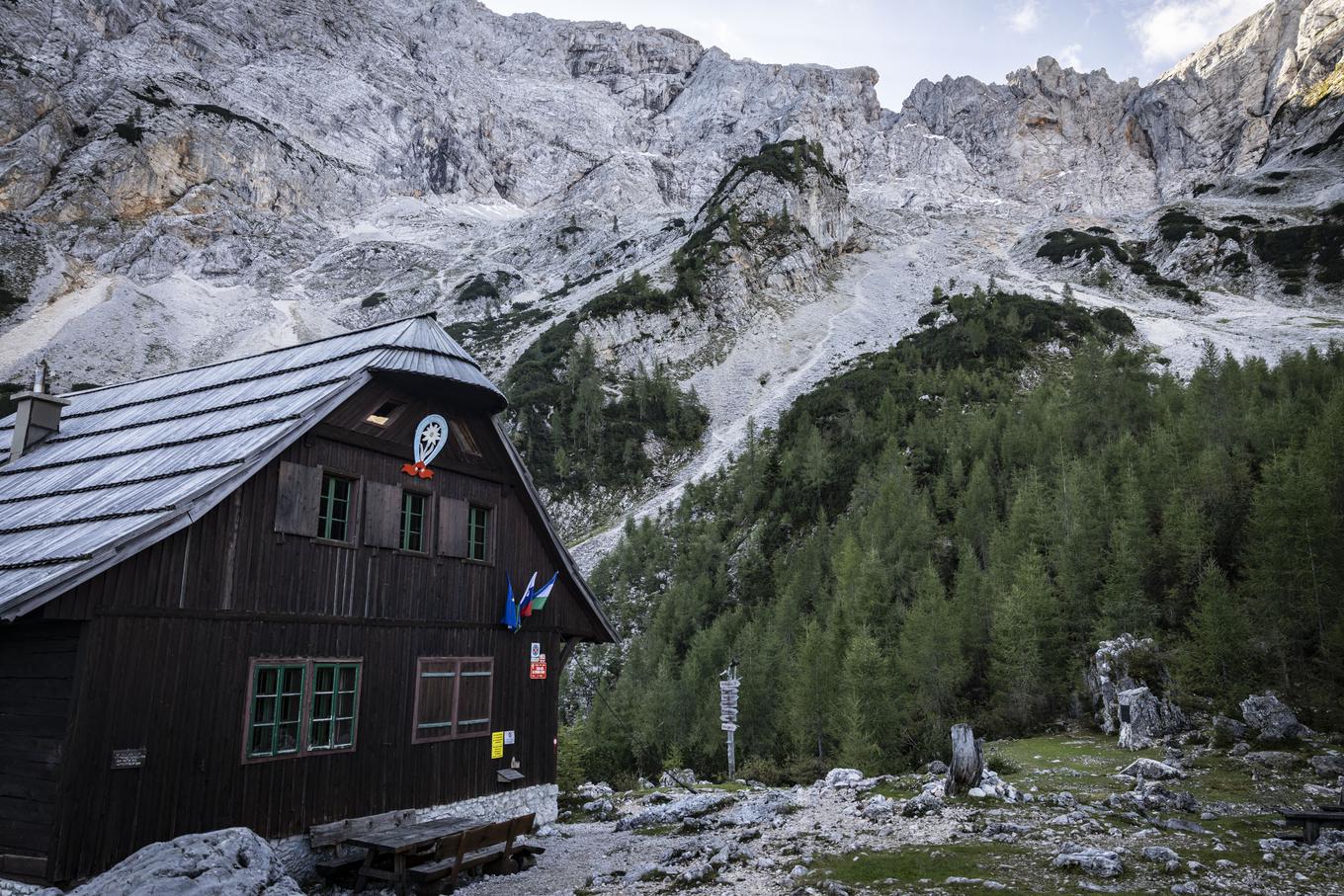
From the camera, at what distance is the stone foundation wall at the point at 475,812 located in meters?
12.7

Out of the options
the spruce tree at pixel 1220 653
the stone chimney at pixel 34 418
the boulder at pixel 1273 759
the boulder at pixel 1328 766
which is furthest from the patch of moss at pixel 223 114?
the boulder at pixel 1328 766

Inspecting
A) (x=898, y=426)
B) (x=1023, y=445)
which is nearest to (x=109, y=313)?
(x=898, y=426)

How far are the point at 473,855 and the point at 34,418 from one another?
13.0 m

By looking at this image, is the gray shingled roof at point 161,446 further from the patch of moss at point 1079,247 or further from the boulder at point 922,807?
the patch of moss at point 1079,247

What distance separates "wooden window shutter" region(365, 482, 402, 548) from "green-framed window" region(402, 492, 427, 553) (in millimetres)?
220

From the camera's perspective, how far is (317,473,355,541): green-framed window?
560 inches

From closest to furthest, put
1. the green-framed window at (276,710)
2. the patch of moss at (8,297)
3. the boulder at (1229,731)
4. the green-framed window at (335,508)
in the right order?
the green-framed window at (276,710), the green-framed window at (335,508), the boulder at (1229,731), the patch of moss at (8,297)

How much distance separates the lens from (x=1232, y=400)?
1889 inches

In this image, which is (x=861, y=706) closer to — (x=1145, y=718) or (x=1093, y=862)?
(x=1145, y=718)

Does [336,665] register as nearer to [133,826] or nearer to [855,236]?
[133,826]

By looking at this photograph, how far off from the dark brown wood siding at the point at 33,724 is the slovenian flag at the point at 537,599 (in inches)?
345

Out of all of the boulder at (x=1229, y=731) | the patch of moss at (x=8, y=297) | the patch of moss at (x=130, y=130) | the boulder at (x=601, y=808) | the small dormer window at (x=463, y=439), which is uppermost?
the patch of moss at (x=130, y=130)

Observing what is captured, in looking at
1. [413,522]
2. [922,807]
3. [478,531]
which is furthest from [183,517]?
[922,807]

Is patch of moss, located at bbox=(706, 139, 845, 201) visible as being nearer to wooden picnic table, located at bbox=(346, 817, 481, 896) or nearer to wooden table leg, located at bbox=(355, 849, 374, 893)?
wooden picnic table, located at bbox=(346, 817, 481, 896)
